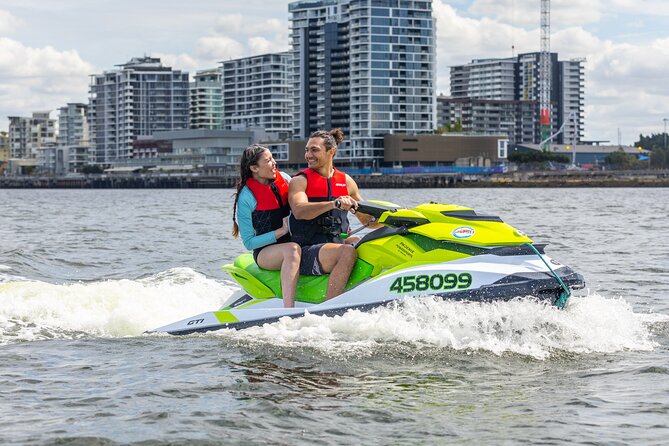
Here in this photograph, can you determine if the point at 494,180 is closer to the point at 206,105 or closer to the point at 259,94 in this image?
the point at 259,94

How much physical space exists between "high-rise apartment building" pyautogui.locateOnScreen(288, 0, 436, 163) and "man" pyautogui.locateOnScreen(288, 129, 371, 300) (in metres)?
130

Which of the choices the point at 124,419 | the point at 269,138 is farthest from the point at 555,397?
the point at 269,138

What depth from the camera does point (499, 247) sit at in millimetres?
8453

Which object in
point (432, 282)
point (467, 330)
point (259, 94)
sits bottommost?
point (467, 330)

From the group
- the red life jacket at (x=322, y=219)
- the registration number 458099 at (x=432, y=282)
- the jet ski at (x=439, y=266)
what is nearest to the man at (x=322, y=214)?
the red life jacket at (x=322, y=219)

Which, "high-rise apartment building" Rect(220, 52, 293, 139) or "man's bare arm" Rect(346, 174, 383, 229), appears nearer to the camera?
"man's bare arm" Rect(346, 174, 383, 229)

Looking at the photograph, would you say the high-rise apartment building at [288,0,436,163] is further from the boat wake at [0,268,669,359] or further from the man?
the boat wake at [0,268,669,359]

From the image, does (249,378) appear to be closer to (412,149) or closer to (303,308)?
(303,308)

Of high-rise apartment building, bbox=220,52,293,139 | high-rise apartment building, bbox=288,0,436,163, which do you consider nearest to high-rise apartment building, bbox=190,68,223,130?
high-rise apartment building, bbox=220,52,293,139

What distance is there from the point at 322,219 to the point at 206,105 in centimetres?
18993

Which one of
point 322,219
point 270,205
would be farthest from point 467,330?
point 270,205

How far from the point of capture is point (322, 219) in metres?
A: 9.19

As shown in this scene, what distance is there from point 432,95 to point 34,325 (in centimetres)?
13735

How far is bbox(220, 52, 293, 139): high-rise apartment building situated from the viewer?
178500mm
